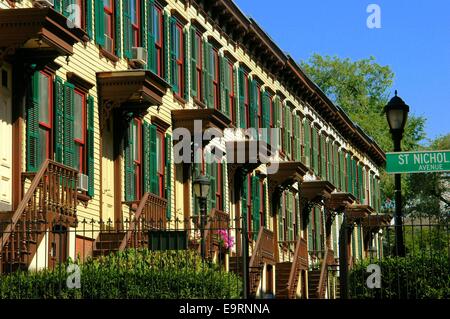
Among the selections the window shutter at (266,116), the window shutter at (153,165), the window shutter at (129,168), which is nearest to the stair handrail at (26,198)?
the window shutter at (129,168)

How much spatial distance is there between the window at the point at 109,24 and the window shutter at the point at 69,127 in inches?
115

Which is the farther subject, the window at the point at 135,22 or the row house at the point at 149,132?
the window at the point at 135,22

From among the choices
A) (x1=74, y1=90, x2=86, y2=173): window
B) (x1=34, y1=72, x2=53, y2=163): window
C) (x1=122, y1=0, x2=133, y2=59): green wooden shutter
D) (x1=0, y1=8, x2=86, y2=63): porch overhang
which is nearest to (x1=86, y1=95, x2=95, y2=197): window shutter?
(x1=74, y1=90, x2=86, y2=173): window

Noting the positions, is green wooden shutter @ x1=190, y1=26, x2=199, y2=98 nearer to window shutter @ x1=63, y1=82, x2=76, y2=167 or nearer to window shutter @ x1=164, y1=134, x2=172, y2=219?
window shutter @ x1=164, y1=134, x2=172, y2=219

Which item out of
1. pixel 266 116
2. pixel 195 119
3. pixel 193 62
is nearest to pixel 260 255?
pixel 195 119

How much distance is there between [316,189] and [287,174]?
17.1 ft

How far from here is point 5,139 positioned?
76.8ft

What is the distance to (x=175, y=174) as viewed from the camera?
34.0 meters

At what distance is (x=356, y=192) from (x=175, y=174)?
32.1 m

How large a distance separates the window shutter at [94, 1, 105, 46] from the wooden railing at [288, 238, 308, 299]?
40.3 ft

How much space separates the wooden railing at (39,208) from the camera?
70.5 feet

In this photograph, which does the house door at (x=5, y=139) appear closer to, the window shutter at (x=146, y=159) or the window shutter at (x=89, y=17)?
the window shutter at (x=89, y=17)

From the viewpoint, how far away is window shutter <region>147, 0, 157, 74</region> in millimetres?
31906
